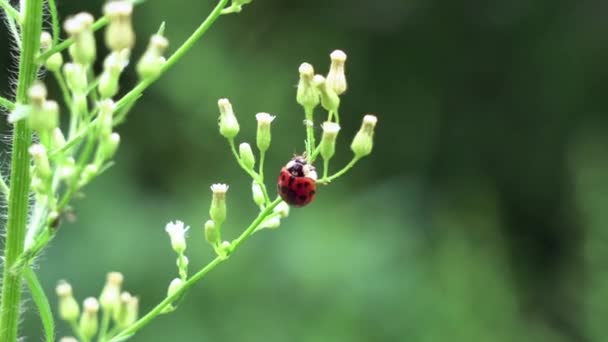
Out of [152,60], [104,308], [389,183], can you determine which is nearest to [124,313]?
[104,308]

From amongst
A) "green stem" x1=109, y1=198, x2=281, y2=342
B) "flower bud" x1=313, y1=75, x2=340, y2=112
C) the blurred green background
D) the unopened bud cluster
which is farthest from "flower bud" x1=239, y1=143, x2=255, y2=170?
the blurred green background

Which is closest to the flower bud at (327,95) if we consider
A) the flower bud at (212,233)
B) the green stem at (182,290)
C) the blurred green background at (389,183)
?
the green stem at (182,290)

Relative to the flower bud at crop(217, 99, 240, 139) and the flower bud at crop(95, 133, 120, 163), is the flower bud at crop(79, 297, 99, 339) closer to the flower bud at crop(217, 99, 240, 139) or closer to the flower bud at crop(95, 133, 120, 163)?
the flower bud at crop(95, 133, 120, 163)

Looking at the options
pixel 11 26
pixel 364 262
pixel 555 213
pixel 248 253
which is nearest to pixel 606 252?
pixel 364 262

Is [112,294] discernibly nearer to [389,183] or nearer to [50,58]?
[50,58]

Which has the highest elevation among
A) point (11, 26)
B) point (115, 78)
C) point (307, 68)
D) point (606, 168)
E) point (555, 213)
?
point (11, 26)

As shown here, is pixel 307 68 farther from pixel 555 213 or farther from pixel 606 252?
pixel 555 213
